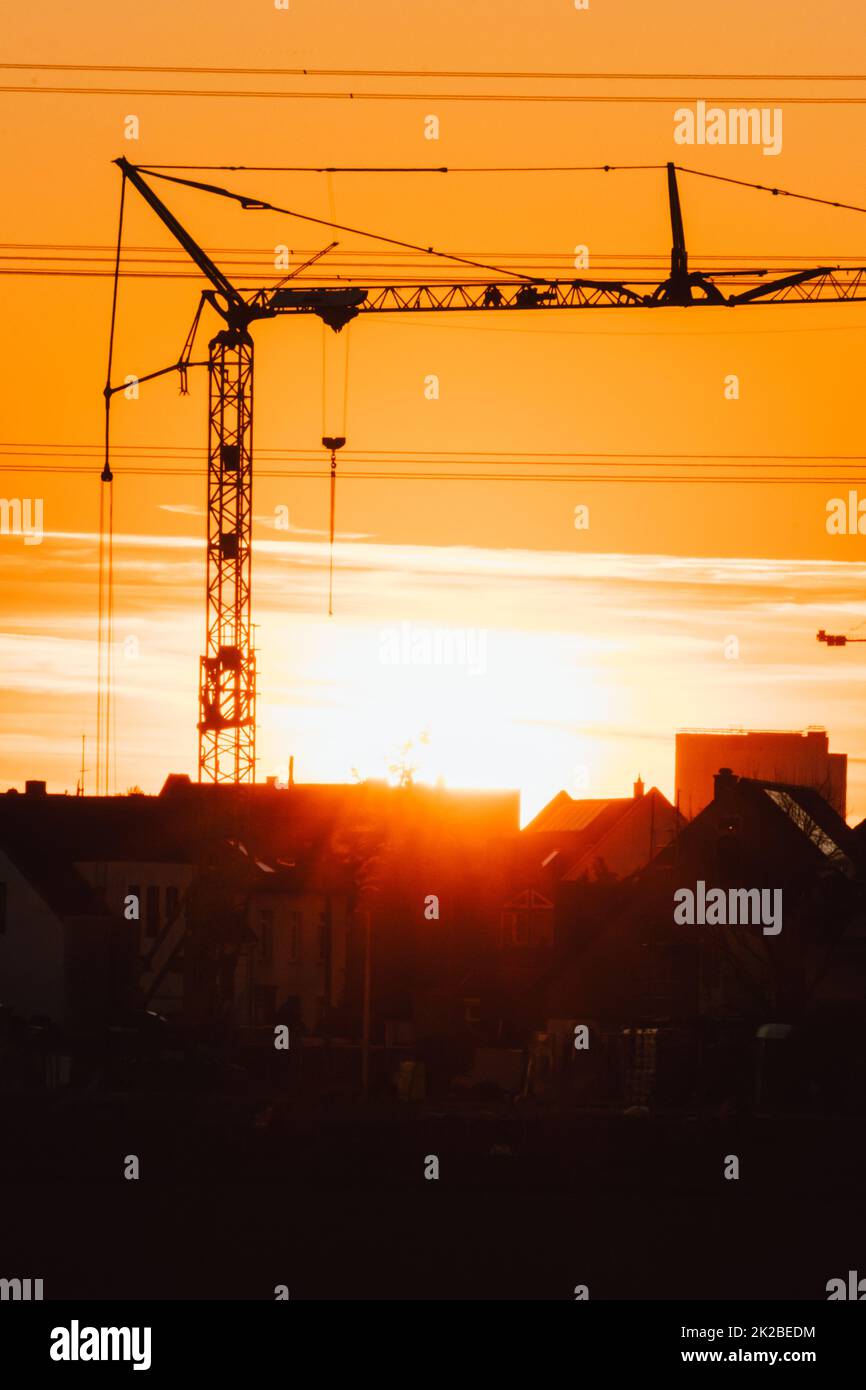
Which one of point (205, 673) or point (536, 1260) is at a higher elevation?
point (205, 673)

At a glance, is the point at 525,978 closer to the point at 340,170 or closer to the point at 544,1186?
the point at 340,170

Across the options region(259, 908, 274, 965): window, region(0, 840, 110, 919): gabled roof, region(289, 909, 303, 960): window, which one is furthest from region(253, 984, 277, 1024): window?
region(0, 840, 110, 919): gabled roof

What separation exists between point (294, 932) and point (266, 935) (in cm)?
99

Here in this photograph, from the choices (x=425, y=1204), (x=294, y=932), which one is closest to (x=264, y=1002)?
(x=294, y=932)

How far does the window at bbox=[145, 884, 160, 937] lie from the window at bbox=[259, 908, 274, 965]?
3.70 m

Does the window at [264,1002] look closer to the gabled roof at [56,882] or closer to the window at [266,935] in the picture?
the window at [266,935]

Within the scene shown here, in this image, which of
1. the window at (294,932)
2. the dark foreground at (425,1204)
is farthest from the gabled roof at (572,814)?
the dark foreground at (425,1204)

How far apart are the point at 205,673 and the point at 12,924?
13.0m

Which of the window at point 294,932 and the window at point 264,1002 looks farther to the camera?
the window at point 294,932

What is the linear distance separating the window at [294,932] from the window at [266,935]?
65 centimetres

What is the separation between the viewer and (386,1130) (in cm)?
5262

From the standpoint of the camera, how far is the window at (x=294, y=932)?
96.9 m

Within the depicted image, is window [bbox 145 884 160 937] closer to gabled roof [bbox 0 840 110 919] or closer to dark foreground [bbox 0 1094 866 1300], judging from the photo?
gabled roof [bbox 0 840 110 919]
